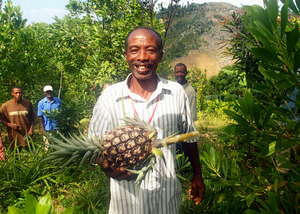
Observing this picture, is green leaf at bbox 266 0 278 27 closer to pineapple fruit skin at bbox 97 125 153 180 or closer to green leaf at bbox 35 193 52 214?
pineapple fruit skin at bbox 97 125 153 180

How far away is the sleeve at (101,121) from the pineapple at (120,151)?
0.92ft

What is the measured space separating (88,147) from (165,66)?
7.35 m

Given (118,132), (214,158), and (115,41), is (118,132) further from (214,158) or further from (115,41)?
(115,41)

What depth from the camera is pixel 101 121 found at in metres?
2.10

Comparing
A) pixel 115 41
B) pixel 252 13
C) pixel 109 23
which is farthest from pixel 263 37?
pixel 109 23

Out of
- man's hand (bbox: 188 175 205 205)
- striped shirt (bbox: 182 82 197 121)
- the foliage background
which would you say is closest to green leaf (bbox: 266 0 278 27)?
the foliage background

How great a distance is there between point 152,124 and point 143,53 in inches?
18.4

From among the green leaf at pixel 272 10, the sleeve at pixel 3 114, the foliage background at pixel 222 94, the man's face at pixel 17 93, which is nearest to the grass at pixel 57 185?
the foliage background at pixel 222 94

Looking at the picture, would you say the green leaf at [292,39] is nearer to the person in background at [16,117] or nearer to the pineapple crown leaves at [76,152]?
the pineapple crown leaves at [76,152]

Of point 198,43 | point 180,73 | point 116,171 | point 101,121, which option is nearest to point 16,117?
point 180,73

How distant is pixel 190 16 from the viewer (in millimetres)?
83000

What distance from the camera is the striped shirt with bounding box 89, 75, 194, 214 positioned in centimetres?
208

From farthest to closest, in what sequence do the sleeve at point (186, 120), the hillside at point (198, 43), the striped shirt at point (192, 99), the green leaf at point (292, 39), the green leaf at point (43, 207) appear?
the hillside at point (198, 43) → the striped shirt at point (192, 99) → the sleeve at point (186, 120) → the green leaf at point (292, 39) → the green leaf at point (43, 207)

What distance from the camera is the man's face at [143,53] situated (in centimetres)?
204
